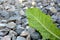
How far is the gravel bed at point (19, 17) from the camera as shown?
4.42ft

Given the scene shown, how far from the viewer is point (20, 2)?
1.90 metres

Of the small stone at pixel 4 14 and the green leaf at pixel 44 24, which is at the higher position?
the green leaf at pixel 44 24

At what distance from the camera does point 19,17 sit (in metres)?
Answer: 1.60

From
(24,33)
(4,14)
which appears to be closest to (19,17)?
(4,14)

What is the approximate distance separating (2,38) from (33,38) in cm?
20

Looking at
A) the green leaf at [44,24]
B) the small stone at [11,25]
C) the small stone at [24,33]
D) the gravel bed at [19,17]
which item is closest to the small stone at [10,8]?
the gravel bed at [19,17]

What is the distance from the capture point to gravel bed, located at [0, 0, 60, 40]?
53.1 inches

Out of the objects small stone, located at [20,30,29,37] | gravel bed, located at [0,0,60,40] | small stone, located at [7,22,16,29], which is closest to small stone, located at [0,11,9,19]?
gravel bed, located at [0,0,60,40]

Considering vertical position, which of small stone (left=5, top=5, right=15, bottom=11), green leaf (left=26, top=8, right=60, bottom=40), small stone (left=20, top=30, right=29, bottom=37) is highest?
green leaf (left=26, top=8, right=60, bottom=40)

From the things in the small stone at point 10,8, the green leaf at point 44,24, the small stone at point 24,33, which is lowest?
the small stone at point 24,33

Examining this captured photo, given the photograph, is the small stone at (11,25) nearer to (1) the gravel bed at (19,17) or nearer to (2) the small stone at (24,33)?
(1) the gravel bed at (19,17)

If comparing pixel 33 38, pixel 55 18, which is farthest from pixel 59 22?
pixel 33 38

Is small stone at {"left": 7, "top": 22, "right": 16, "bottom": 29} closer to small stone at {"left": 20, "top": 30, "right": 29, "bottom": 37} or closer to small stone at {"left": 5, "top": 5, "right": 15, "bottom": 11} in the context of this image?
small stone at {"left": 20, "top": 30, "right": 29, "bottom": 37}

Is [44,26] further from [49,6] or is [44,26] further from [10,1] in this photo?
[10,1]
